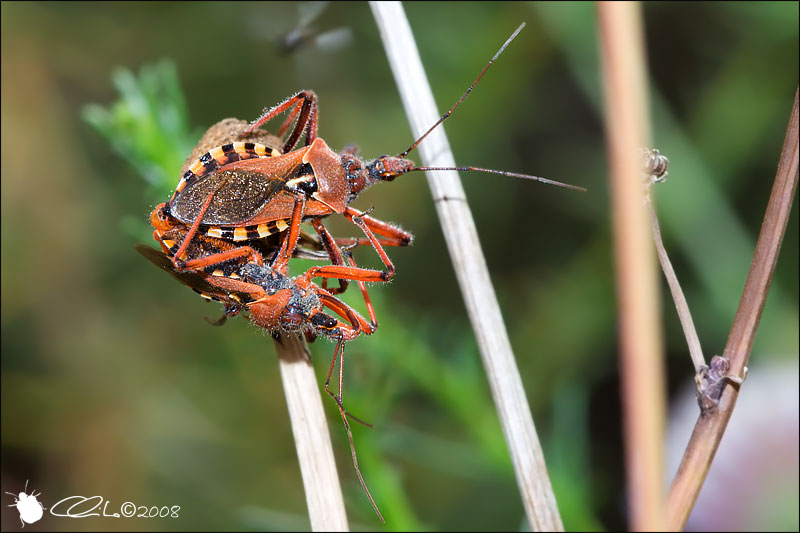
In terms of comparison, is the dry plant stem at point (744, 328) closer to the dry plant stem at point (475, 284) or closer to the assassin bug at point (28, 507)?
the dry plant stem at point (475, 284)

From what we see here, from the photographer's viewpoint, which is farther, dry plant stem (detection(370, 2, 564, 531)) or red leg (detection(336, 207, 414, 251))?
red leg (detection(336, 207, 414, 251))

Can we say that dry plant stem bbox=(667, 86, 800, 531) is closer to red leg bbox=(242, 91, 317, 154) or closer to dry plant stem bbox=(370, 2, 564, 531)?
dry plant stem bbox=(370, 2, 564, 531)

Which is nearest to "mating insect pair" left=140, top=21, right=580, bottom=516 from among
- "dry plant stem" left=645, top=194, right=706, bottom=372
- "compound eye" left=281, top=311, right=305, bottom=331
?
"compound eye" left=281, top=311, right=305, bottom=331

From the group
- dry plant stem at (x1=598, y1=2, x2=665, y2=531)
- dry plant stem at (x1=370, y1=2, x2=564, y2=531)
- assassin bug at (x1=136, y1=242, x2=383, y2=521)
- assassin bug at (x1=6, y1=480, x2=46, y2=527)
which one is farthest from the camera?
assassin bug at (x1=6, y1=480, x2=46, y2=527)

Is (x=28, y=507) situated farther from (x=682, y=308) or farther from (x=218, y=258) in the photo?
(x=682, y=308)

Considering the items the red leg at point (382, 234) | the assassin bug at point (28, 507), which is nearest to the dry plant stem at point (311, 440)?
the red leg at point (382, 234)

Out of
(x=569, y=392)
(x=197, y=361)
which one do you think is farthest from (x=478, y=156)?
(x=197, y=361)

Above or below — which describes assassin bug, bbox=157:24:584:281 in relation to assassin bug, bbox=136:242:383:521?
above

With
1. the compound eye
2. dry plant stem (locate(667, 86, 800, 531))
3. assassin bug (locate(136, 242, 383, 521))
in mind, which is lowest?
dry plant stem (locate(667, 86, 800, 531))
